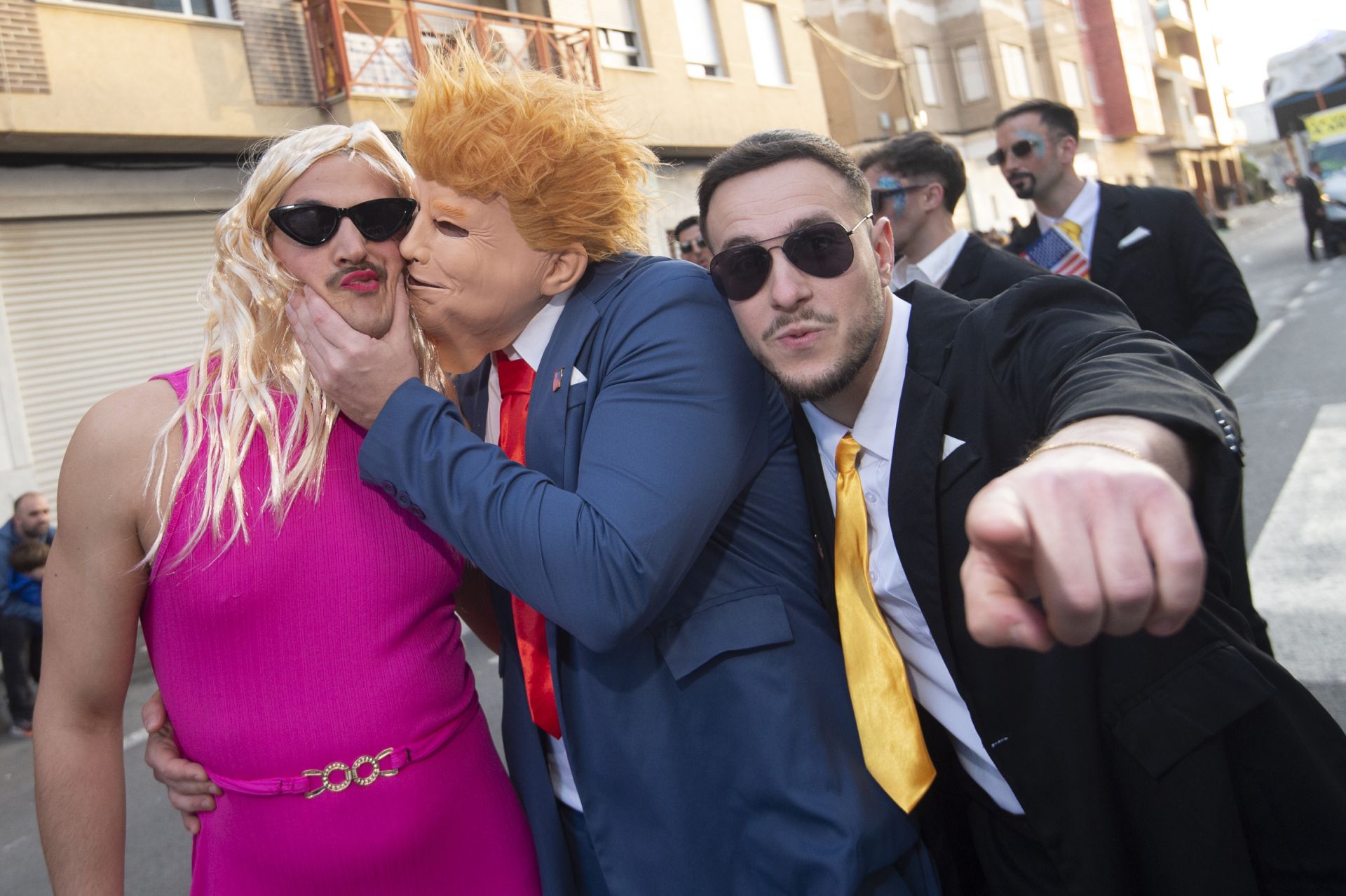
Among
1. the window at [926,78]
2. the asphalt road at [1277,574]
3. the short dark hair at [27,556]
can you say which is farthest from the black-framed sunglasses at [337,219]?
the window at [926,78]

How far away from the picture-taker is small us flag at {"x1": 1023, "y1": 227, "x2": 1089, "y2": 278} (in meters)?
4.13

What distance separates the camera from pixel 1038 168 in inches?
174

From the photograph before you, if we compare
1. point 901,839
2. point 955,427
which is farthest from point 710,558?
point 901,839

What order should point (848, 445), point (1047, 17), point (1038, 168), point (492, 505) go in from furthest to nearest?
point (1047, 17), point (1038, 168), point (848, 445), point (492, 505)

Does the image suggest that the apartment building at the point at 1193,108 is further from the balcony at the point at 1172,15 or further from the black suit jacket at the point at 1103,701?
the black suit jacket at the point at 1103,701

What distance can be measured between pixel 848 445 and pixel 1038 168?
3.21 meters

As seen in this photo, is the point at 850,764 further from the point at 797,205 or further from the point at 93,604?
the point at 93,604

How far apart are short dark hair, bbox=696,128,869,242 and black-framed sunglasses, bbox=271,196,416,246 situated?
59 cm

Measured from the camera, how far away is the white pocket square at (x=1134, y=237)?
12.6 feet

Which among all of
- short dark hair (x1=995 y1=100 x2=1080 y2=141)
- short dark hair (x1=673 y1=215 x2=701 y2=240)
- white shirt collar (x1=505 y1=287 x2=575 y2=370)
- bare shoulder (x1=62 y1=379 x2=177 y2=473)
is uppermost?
short dark hair (x1=673 y1=215 x2=701 y2=240)

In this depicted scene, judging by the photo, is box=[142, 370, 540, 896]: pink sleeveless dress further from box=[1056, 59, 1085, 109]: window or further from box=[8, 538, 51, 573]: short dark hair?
box=[1056, 59, 1085, 109]: window

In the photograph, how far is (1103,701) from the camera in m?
1.55

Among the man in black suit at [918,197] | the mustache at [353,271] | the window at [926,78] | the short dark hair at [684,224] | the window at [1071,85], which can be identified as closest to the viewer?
the mustache at [353,271]

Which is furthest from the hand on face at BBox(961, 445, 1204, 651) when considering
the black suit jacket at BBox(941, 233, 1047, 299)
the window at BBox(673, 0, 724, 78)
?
the window at BBox(673, 0, 724, 78)
